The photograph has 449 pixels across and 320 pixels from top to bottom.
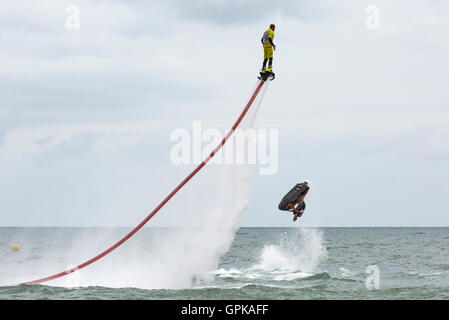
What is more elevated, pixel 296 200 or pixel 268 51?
pixel 268 51

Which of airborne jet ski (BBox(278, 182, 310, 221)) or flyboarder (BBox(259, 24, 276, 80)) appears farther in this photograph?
airborne jet ski (BBox(278, 182, 310, 221))

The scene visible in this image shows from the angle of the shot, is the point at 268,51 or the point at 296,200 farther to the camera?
the point at 296,200

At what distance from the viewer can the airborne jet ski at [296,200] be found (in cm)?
2581

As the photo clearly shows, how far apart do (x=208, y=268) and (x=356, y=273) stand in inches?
679

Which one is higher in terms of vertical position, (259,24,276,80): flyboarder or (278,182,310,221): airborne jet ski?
(259,24,276,80): flyboarder

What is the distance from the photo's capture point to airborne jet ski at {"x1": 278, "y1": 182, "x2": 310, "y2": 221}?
25.8 m

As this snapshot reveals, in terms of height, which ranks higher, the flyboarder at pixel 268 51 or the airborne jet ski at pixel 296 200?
the flyboarder at pixel 268 51

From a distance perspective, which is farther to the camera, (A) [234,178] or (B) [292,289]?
(B) [292,289]

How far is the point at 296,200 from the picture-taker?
25859 millimetres

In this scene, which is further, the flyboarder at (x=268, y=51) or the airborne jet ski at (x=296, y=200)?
the airborne jet ski at (x=296, y=200)
